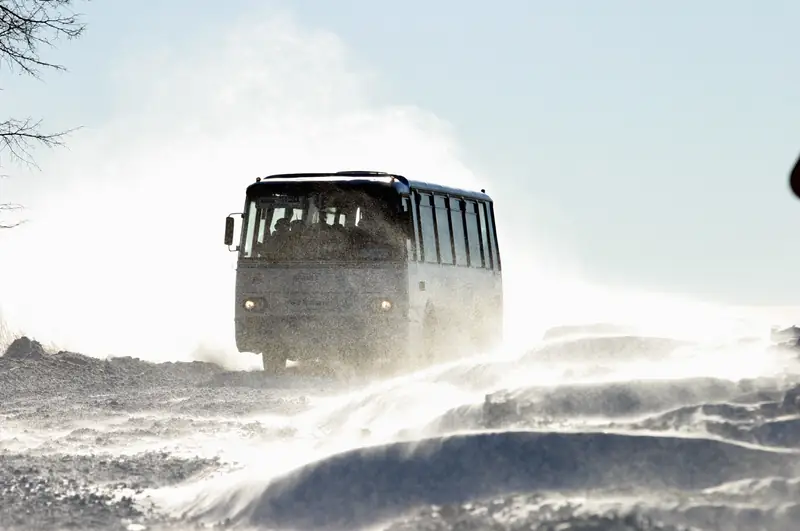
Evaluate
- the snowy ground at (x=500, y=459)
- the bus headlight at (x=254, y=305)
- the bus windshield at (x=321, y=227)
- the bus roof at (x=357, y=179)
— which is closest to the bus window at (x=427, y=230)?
the bus roof at (x=357, y=179)

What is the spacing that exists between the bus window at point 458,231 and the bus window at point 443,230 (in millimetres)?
241

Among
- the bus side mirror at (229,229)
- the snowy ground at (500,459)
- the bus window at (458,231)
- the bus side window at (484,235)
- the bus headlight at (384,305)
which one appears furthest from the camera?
the bus side window at (484,235)

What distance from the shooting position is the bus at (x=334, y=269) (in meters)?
21.1

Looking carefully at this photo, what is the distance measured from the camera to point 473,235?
2428 cm

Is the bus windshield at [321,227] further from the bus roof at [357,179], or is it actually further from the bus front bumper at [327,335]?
the bus front bumper at [327,335]

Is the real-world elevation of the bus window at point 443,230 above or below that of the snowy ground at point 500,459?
above

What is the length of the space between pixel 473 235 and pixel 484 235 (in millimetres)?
696

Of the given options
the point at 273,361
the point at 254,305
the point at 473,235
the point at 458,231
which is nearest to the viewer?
the point at 254,305

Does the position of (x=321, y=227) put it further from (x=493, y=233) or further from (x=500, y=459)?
(x=500, y=459)

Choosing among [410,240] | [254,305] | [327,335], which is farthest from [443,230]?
[254,305]

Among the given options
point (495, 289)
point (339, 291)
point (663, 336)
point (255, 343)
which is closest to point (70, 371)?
point (255, 343)

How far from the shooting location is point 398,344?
21.0 metres

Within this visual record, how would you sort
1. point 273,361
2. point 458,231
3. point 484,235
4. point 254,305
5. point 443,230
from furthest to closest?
point 484,235, point 458,231, point 443,230, point 273,361, point 254,305

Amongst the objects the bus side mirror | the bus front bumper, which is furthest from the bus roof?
the bus front bumper
